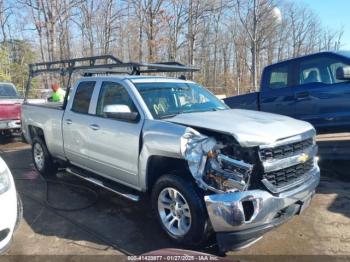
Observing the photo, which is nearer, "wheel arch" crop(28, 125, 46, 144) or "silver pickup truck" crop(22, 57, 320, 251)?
"silver pickup truck" crop(22, 57, 320, 251)

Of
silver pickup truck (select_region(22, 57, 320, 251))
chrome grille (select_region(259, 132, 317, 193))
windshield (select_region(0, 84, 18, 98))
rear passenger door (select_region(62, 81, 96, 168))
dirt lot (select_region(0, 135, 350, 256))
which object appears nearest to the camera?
silver pickup truck (select_region(22, 57, 320, 251))

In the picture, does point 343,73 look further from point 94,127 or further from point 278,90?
point 94,127

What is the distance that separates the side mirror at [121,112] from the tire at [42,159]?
2810 mm

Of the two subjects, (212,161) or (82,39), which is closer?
(212,161)

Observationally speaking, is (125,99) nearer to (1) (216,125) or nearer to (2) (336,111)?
(1) (216,125)

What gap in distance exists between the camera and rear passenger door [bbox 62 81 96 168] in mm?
5449

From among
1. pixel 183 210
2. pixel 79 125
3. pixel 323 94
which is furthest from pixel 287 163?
pixel 323 94

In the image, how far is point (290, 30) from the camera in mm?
50000

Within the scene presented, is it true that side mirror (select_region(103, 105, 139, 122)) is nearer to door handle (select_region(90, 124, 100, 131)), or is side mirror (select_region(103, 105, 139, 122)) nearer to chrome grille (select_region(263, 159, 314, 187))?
door handle (select_region(90, 124, 100, 131))

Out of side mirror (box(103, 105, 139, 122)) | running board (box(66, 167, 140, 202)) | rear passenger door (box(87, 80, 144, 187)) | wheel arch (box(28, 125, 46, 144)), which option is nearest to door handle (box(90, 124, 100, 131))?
rear passenger door (box(87, 80, 144, 187))

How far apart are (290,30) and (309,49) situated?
13.3 ft

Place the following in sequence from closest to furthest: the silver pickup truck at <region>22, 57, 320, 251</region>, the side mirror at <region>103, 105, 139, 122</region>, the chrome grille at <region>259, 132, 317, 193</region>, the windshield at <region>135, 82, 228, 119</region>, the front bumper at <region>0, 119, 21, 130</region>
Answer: the silver pickup truck at <region>22, 57, 320, 251</region>, the chrome grille at <region>259, 132, 317, 193</region>, the side mirror at <region>103, 105, 139, 122</region>, the windshield at <region>135, 82, 228, 119</region>, the front bumper at <region>0, 119, 21, 130</region>

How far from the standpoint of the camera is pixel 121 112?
4.46 meters

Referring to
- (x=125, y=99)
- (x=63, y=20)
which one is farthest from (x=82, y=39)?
(x=125, y=99)
